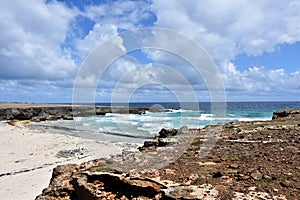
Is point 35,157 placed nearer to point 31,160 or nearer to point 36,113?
point 31,160

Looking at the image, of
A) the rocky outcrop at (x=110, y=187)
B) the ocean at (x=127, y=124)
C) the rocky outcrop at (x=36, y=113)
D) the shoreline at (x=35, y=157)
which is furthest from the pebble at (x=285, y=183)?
the rocky outcrop at (x=36, y=113)

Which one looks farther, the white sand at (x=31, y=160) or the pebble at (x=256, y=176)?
the white sand at (x=31, y=160)

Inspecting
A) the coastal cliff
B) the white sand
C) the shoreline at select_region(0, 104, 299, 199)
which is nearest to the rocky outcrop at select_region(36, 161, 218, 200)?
the coastal cliff

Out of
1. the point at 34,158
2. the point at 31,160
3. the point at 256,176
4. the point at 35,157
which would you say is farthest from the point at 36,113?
the point at 256,176

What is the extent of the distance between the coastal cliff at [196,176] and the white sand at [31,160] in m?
4.79

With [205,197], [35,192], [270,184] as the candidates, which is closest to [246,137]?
[270,184]

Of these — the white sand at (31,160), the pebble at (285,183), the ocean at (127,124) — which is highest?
the pebble at (285,183)

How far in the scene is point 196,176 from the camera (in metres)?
6.01

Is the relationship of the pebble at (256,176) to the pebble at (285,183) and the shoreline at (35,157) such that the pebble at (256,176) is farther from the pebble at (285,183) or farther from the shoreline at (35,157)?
the shoreline at (35,157)

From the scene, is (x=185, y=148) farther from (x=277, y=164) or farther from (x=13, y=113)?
(x=13, y=113)

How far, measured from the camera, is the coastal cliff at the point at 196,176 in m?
5.17

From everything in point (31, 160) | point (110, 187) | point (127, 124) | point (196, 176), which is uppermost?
point (196, 176)

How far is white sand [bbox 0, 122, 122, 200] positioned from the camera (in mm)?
11648

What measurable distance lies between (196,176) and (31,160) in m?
13.8
